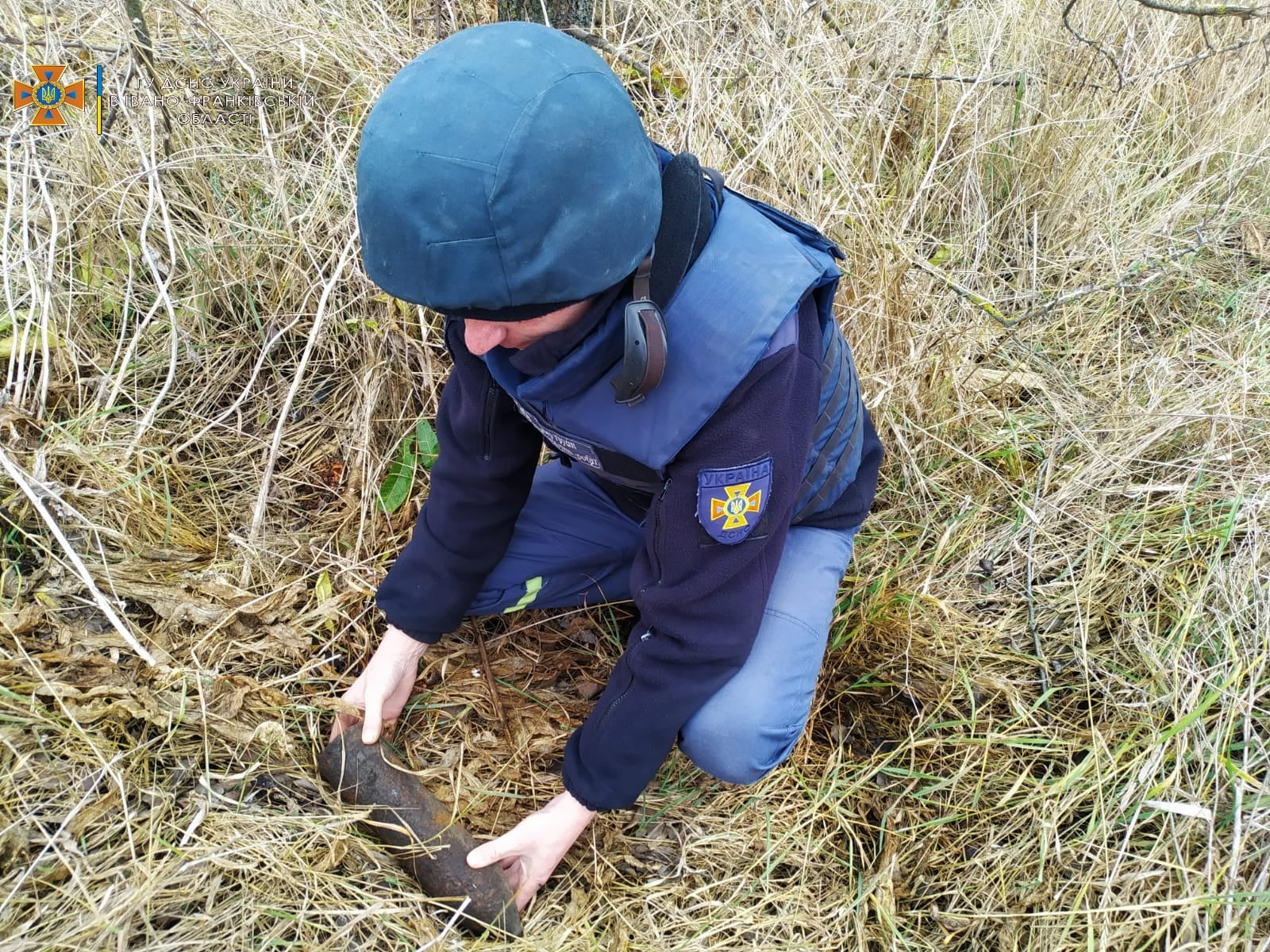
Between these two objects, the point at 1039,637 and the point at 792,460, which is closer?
the point at 792,460

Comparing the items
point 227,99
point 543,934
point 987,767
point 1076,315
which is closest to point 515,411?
point 543,934

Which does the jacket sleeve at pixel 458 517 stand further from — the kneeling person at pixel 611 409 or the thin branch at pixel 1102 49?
the thin branch at pixel 1102 49

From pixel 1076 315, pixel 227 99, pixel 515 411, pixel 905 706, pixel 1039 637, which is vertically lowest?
pixel 905 706

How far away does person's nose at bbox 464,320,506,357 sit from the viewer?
1212 mm

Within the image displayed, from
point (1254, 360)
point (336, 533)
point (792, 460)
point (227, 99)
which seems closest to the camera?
point (792, 460)

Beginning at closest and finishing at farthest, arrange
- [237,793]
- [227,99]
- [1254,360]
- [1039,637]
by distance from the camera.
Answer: [237,793] < [1039,637] < [1254,360] < [227,99]

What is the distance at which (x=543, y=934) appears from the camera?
1.61 metres

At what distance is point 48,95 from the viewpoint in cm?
220

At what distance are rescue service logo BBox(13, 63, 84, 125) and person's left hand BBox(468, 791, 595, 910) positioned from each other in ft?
6.93

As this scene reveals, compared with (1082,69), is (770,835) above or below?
below

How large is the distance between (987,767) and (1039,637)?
328 mm

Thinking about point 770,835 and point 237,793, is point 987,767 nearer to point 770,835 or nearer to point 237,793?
point 770,835

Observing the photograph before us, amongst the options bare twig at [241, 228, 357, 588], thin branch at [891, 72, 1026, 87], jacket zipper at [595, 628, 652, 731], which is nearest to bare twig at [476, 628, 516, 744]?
jacket zipper at [595, 628, 652, 731]

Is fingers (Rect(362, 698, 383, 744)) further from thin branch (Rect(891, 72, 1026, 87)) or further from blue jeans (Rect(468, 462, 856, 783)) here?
thin branch (Rect(891, 72, 1026, 87))
